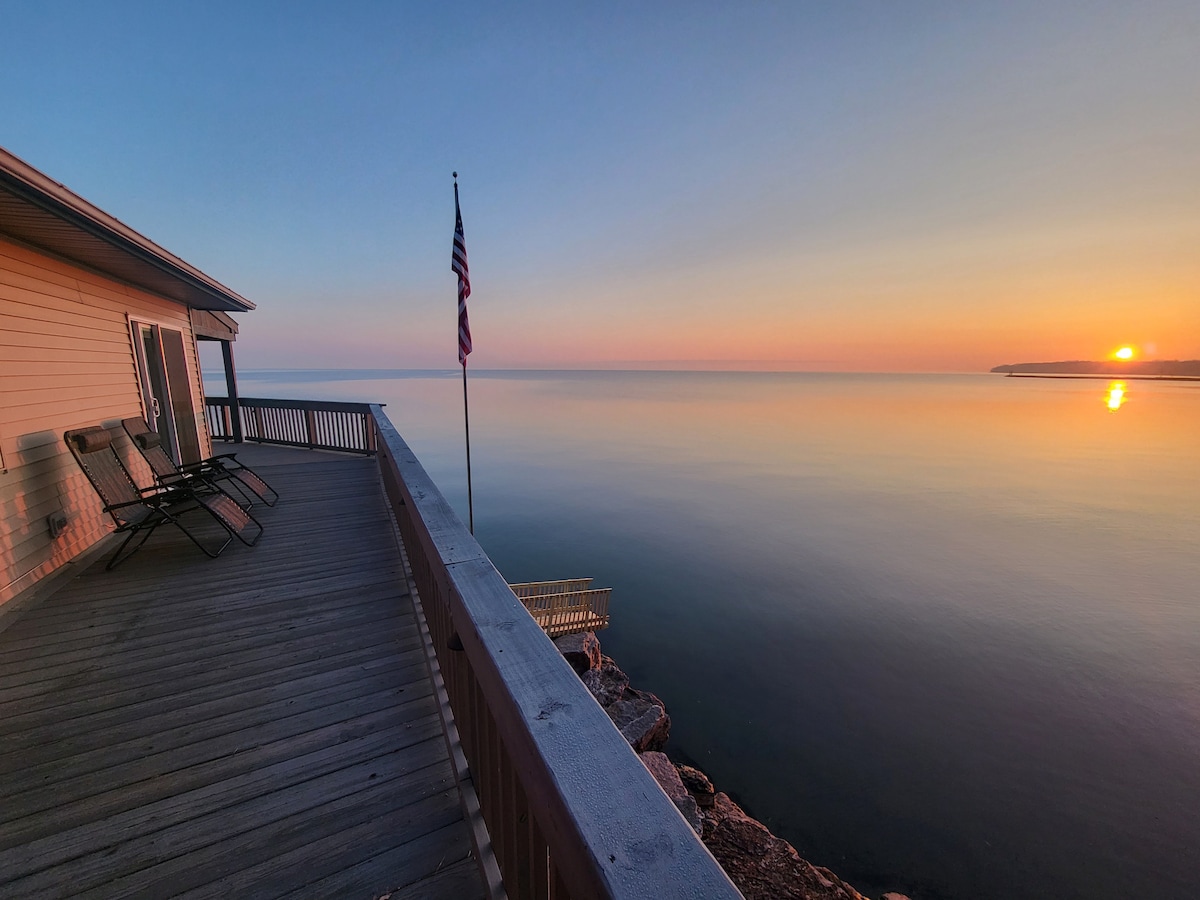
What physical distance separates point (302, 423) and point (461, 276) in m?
4.96

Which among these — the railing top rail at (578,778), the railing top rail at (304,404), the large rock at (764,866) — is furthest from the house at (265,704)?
the railing top rail at (304,404)

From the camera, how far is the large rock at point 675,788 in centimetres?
399

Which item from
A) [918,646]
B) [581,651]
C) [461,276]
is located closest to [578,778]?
[581,651]

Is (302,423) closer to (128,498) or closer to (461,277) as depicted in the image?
(461,277)

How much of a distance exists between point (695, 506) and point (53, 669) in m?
18.3

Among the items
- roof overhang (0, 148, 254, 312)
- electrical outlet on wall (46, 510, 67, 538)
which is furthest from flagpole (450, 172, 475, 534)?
electrical outlet on wall (46, 510, 67, 538)

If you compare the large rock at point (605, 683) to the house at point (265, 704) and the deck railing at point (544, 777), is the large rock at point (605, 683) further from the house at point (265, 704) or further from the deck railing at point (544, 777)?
the deck railing at point (544, 777)

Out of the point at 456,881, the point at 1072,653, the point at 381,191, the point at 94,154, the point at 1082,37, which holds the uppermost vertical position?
the point at 1082,37

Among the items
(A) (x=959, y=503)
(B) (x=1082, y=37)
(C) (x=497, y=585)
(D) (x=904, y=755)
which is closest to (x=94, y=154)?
(C) (x=497, y=585)

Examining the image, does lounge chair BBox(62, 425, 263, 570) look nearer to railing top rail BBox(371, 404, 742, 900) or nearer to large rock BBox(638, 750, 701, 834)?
railing top rail BBox(371, 404, 742, 900)

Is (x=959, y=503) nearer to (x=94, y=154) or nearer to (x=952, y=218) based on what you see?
(x=952, y=218)

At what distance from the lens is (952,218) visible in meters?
19.2

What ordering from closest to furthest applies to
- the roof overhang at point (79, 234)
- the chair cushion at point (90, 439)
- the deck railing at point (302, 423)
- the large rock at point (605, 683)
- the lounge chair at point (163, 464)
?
the roof overhang at point (79, 234) → the chair cushion at point (90, 439) → the lounge chair at point (163, 464) → the large rock at point (605, 683) → the deck railing at point (302, 423)

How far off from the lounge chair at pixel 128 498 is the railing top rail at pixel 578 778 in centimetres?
375
